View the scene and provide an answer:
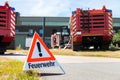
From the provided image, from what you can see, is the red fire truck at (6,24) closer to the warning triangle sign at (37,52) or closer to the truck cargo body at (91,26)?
the truck cargo body at (91,26)

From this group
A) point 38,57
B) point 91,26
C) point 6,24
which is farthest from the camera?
point 91,26

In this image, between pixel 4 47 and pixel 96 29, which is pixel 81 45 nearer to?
pixel 96 29

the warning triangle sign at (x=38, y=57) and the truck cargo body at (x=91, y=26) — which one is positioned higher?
the truck cargo body at (x=91, y=26)

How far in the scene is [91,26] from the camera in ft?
88.7

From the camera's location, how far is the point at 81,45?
27.5 m

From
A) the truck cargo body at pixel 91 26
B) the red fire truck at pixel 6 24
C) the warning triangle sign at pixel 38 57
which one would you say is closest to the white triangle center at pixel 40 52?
the warning triangle sign at pixel 38 57

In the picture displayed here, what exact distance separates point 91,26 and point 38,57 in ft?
51.7

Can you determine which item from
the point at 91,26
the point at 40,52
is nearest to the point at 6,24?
the point at 91,26

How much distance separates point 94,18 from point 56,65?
52.0 ft

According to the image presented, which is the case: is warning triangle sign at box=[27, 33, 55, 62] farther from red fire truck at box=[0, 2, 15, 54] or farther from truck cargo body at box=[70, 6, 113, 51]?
truck cargo body at box=[70, 6, 113, 51]

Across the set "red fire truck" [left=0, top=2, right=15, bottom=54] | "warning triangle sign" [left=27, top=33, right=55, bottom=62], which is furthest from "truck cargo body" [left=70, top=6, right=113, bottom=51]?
"warning triangle sign" [left=27, top=33, right=55, bottom=62]

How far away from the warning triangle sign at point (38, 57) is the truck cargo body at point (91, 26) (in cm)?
1495

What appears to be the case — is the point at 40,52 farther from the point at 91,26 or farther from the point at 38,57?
the point at 91,26

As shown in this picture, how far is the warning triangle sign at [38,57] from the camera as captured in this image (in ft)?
37.3
